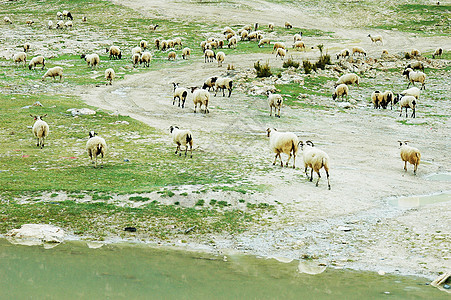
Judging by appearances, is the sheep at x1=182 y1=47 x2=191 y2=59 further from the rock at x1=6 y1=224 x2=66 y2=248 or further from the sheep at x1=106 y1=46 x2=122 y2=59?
the rock at x1=6 y1=224 x2=66 y2=248

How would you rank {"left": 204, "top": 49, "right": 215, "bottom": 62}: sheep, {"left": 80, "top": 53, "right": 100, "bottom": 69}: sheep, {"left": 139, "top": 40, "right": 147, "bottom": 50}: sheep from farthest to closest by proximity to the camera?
{"left": 139, "top": 40, "right": 147, "bottom": 50}: sheep
{"left": 204, "top": 49, "right": 215, "bottom": 62}: sheep
{"left": 80, "top": 53, "right": 100, "bottom": 69}: sheep

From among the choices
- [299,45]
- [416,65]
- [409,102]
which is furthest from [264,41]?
[409,102]

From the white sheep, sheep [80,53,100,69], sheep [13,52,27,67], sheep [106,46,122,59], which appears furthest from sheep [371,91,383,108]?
sheep [13,52,27,67]

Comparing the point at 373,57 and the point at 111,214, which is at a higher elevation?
the point at 373,57

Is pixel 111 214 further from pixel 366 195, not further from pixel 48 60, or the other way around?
pixel 48 60

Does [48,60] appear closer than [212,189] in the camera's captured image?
No

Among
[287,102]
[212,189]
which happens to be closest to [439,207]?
[212,189]
